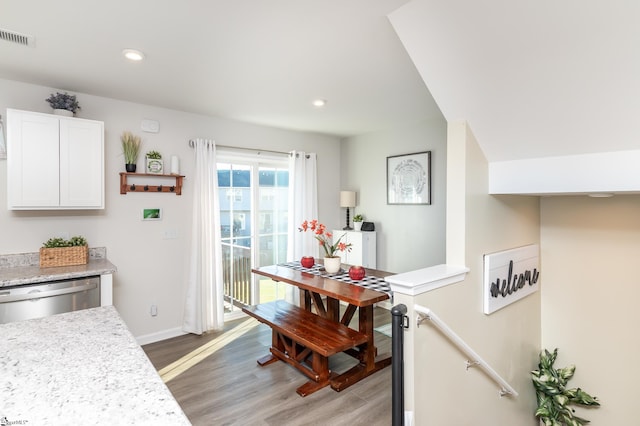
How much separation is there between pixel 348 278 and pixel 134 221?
2319 millimetres

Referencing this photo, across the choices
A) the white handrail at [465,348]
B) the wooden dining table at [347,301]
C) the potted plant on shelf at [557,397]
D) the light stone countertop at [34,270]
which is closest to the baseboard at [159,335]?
the light stone countertop at [34,270]

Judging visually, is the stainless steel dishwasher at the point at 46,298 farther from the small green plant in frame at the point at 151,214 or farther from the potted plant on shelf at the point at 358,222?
the potted plant on shelf at the point at 358,222

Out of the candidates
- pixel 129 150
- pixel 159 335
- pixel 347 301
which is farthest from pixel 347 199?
pixel 159 335

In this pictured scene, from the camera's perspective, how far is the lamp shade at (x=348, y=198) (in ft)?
16.3

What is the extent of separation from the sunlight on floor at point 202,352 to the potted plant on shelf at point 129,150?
194cm

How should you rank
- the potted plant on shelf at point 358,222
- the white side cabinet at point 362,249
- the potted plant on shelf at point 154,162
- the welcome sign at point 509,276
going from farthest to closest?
the potted plant on shelf at point 358,222, the white side cabinet at point 362,249, the potted plant on shelf at point 154,162, the welcome sign at point 509,276

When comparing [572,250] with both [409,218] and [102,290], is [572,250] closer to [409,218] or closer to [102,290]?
[409,218]

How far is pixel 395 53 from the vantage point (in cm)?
233

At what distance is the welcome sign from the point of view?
2223mm

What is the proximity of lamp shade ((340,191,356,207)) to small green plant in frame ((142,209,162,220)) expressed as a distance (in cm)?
250

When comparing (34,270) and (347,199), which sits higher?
(347,199)

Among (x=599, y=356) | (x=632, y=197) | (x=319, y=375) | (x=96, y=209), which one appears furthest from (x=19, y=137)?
(x=599, y=356)

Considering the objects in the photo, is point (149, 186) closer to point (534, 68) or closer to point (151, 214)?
point (151, 214)

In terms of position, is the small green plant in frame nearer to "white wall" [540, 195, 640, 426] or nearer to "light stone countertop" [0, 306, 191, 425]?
"light stone countertop" [0, 306, 191, 425]
